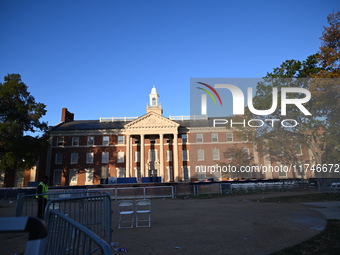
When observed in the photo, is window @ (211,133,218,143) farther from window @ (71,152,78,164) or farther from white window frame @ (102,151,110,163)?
window @ (71,152,78,164)

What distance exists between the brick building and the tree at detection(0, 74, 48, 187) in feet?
33.0

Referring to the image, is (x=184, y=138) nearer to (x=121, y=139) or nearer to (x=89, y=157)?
(x=121, y=139)

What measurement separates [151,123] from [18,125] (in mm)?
22898

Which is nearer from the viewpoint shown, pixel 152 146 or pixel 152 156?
pixel 152 156

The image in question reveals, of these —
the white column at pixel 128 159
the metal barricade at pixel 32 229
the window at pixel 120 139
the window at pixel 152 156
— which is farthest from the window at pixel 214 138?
the metal barricade at pixel 32 229

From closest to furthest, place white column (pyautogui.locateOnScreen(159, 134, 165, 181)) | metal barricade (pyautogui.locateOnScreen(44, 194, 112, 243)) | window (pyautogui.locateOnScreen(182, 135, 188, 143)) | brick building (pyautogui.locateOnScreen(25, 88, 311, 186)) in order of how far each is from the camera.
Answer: metal barricade (pyautogui.locateOnScreen(44, 194, 112, 243)) → white column (pyautogui.locateOnScreen(159, 134, 165, 181)) → brick building (pyautogui.locateOnScreen(25, 88, 311, 186)) → window (pyautogui.locateOnScreen(182, 135, 188, 143))

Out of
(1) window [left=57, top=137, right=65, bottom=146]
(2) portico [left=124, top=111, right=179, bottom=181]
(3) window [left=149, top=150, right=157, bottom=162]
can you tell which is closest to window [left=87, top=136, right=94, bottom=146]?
(1) window [left=57, top=137, right=65, bottom=146]

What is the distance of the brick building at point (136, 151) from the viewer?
5228 cm

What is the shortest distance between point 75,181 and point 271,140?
135 ft

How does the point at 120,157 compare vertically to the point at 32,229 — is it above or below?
above

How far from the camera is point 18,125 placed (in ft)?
133

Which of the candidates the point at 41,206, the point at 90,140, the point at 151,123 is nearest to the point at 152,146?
the point at 151,123

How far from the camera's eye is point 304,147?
25500mm

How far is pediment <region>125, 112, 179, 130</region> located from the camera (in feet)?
174
